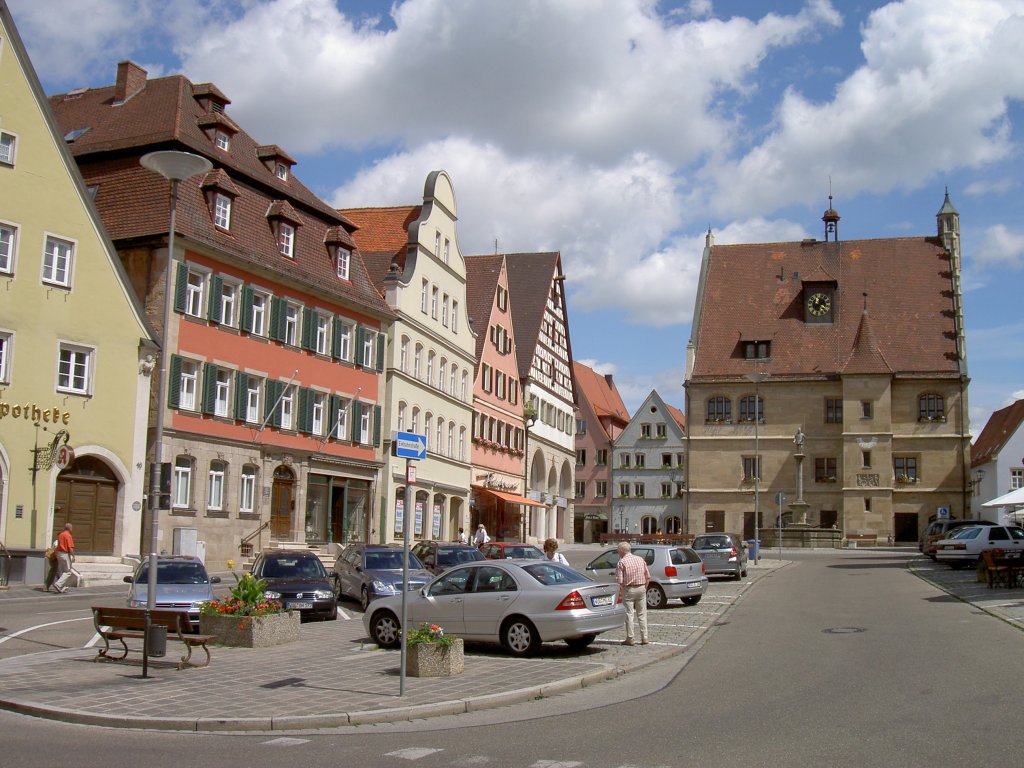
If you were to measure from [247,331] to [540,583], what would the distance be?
2300 centimetres

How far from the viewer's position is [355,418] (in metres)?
42.5

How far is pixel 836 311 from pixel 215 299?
4883 centimetres

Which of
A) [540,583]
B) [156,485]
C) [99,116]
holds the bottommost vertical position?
[540,583]

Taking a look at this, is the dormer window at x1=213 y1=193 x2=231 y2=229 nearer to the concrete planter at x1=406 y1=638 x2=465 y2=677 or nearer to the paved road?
the paved road

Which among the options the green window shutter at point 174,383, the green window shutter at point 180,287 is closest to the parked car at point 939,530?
the green window shutter at point 174,383

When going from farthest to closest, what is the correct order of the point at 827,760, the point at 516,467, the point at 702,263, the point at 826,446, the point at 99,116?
1. the point at 702,263
2. the point at 826,446
3. the point at 516,467
4. the point at 99,116
5. the point at 827,760

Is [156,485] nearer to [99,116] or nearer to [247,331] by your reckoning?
[247,331]

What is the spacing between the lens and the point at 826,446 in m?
69.8

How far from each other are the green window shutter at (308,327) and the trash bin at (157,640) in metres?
25.9

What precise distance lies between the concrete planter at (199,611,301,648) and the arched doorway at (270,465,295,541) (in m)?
20.5

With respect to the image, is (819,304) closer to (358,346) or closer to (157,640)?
(358,346)

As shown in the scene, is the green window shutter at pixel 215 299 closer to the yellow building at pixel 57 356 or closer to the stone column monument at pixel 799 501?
the yellow building at pixel 57 356

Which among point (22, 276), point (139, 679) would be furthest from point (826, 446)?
point (139, 679)

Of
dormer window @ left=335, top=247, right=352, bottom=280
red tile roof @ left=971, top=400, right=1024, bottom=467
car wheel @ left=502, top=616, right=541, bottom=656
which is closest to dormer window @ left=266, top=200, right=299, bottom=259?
dormer window @ left=335, top=247, right=352, bottom=280
